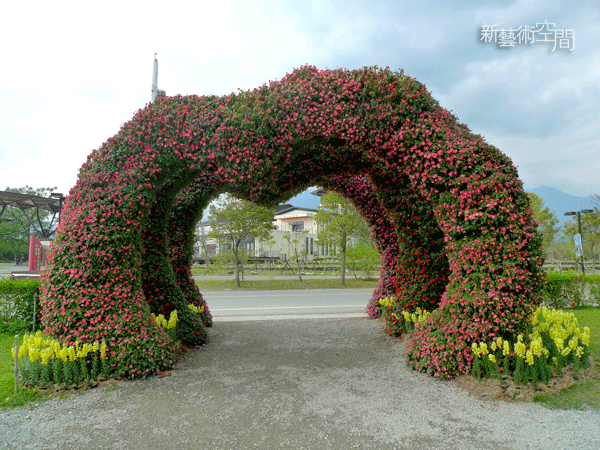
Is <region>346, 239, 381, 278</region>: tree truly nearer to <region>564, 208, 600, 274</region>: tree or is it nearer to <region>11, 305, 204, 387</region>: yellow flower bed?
<region>564, 208, 600, 274</region>: tree

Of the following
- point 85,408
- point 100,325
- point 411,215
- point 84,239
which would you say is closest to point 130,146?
point 84,239

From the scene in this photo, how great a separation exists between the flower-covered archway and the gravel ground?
0.62 m

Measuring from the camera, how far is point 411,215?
6.45m

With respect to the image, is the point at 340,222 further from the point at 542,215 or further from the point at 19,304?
the point at 542,215

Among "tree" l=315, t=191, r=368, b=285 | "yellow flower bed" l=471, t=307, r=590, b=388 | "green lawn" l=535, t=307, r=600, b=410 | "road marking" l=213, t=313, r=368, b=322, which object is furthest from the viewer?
"tree" l=315, t=191, r=368, b=285

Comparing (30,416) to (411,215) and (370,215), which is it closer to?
(411,215)

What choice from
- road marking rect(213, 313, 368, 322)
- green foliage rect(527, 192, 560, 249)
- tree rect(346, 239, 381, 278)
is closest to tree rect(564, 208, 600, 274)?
green foliage rect(527, 192, 560, 249)

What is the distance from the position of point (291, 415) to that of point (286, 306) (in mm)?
8343

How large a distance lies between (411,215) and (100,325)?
5094mm

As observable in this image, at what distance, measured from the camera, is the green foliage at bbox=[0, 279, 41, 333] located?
7668 mm

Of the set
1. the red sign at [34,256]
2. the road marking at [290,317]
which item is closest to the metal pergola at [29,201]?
the red sign at [34,256]

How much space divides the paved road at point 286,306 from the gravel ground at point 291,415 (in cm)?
455

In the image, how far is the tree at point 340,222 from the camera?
2028 cm

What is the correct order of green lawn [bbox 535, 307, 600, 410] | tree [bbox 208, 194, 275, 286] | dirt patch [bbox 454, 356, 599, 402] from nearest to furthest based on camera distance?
1. green lawn [bbox 535, 307, 600, 410]
2. dirt patch [bbox 454, 356, 599, 402]
3. tree [bbox 208, 194, 275, 286]
